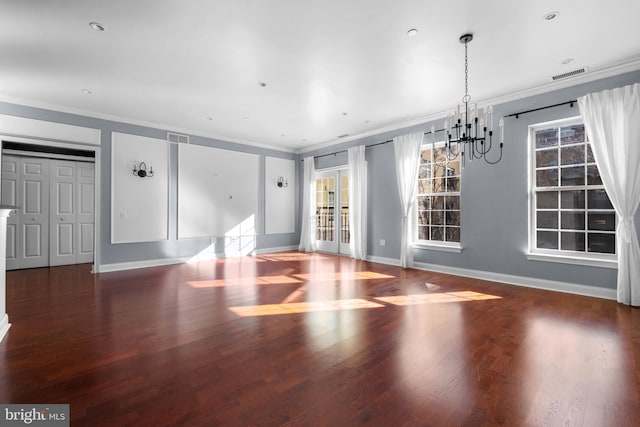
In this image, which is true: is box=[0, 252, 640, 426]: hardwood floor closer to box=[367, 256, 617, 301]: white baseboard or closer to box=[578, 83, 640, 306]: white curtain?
box=[367, 256, 617, 301]: white baseboard

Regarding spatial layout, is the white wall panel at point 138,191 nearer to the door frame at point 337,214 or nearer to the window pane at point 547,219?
the door frame at point 337,214

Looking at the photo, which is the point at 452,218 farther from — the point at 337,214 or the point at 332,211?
the point at 332,211

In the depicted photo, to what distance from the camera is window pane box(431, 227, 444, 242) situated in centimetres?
565

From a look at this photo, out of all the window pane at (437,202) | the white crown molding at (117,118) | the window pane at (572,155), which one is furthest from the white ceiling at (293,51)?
the window pane at (437,202)

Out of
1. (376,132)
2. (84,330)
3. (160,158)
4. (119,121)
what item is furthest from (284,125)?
(84,330)

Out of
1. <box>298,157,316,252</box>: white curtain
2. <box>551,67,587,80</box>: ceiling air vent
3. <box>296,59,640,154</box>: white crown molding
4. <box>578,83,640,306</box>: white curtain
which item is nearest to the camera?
<box>578,83,640,306</box>: white curtain

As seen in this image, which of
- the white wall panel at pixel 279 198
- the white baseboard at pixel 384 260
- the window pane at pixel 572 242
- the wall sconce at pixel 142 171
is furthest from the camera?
the white wall panel at pixel 279 198

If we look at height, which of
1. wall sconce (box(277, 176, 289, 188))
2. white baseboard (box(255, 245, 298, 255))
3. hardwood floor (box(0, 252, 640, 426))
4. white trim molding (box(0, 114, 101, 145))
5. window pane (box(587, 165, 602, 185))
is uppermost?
white trim molding (box(0, 114, 101, 145))

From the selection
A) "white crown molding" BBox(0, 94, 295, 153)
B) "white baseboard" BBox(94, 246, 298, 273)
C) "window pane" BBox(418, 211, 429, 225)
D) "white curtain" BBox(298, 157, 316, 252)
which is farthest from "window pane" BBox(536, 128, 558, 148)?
"white baseboard" BBox(94, 246, 298, 273)

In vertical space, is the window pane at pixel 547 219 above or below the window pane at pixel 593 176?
below

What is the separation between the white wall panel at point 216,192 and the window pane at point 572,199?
245 inches

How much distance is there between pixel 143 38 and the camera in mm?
3172

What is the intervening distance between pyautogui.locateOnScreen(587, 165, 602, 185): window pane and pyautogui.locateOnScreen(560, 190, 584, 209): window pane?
171 millimetres

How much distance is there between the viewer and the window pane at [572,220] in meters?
4.18
